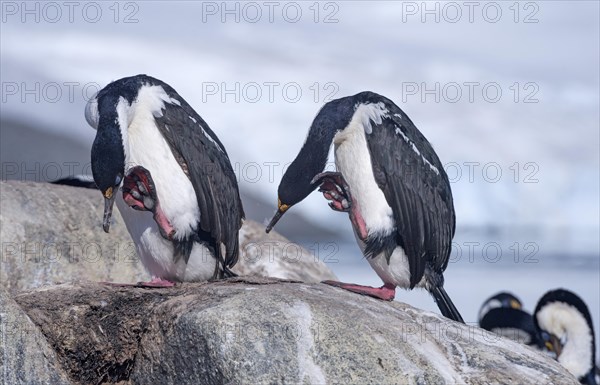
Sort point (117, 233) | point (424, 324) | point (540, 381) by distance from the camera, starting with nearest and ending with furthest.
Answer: point (540, 381), point (424, 324), point (117, 233)

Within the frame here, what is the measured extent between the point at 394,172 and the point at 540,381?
172 cm

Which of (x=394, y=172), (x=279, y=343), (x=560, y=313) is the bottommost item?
(x=560, y=313)

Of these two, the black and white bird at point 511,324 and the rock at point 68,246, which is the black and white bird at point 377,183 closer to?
the rock at point 68,246

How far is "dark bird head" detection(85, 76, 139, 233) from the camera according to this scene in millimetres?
6332

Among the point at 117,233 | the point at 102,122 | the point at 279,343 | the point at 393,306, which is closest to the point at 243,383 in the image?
the point at 279,343

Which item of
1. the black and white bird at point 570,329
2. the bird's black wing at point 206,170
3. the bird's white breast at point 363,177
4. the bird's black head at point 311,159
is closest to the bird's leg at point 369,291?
the bird's white breast at point 363,177

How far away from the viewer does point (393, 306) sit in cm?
640

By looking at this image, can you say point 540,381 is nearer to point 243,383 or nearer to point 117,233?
point 243,383

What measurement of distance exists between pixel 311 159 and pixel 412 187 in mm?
680

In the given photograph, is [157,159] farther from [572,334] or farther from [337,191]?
[572,334]

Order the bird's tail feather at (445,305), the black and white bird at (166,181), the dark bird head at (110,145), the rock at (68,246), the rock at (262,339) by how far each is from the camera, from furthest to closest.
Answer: the rock at (68,246) < the bird's tail feather at (445,305) < the black and white bird at (166,181) < the dark bird head at (110,145) < the rock at (262,339)

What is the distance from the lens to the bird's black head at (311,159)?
22.0 ft

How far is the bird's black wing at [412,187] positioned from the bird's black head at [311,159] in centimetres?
22

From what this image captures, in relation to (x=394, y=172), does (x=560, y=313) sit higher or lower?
lower
